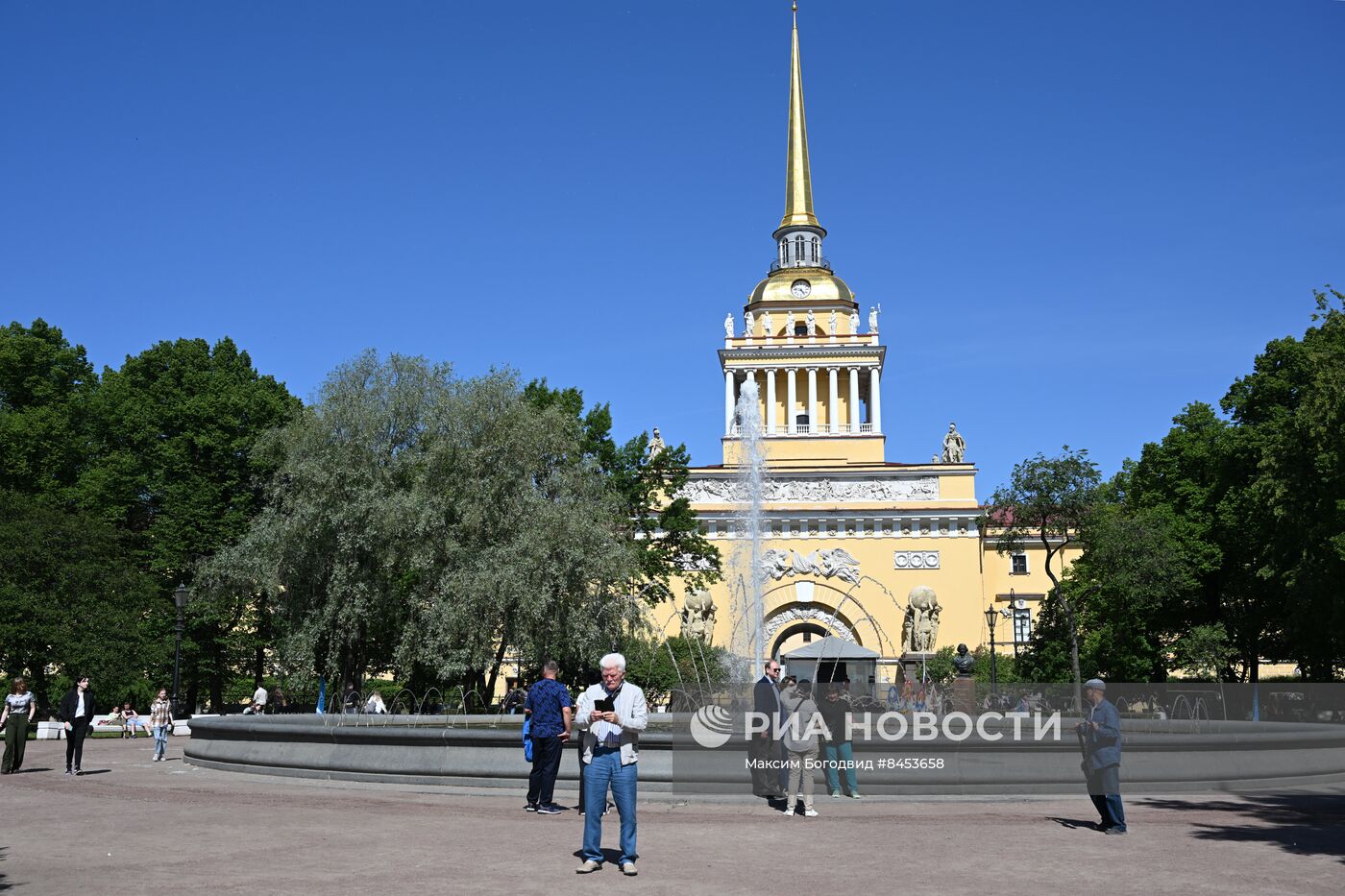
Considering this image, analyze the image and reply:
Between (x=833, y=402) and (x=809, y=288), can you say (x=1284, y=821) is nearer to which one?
(x=833, y=402)

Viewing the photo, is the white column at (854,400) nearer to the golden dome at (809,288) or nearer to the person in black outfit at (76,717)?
the golden dome at (809,288)

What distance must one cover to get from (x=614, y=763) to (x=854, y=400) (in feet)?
199

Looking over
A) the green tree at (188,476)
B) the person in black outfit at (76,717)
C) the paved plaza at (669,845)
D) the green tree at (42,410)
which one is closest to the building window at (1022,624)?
the green tree at (188,476)

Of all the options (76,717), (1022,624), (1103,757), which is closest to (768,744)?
(1103,757)

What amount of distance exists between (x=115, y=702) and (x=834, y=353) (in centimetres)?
4330

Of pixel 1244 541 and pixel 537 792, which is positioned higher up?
pixel 1244 541

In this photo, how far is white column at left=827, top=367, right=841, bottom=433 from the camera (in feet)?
224

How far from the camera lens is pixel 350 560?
2869 cm

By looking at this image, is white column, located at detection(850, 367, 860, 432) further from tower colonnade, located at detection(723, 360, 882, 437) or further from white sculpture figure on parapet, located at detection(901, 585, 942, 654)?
white sculpture figure on parapet, located at detection(901, 585, 942, 654)

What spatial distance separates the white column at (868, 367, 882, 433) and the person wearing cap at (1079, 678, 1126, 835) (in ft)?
182

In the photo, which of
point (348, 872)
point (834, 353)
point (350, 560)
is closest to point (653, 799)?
point (348, 872)

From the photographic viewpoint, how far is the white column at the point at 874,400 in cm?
6806

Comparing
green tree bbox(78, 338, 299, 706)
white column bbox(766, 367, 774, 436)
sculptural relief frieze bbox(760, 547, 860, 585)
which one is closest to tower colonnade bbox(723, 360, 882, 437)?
white column bbox(766, 367, 774, 436)

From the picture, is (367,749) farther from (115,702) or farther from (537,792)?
(115,702)
